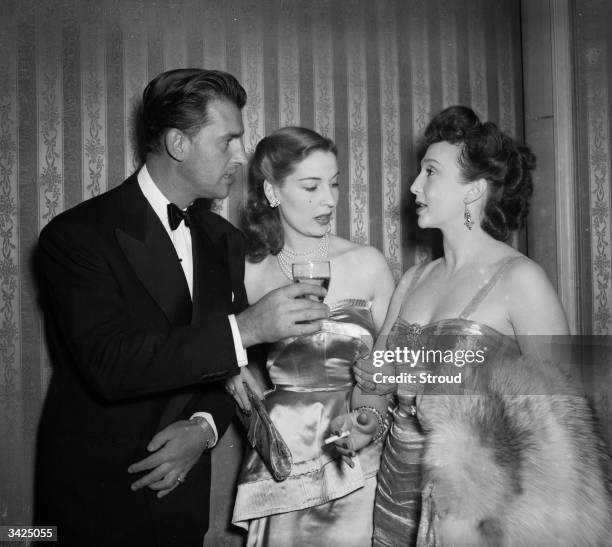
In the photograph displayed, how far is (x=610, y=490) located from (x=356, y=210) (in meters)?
1.37

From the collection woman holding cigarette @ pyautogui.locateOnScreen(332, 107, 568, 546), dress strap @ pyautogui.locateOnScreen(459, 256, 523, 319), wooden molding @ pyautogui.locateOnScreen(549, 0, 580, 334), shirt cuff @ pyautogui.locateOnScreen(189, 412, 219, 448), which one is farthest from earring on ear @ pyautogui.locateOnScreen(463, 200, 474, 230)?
shirt cuff @ pyautogui.locateOnScreen(189, 412, 219, 448)

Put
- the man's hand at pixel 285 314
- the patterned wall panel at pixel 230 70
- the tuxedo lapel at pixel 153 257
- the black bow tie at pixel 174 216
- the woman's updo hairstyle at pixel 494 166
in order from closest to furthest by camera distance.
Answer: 1. the man's hand at pixel 285 314
2. the tuxedo lapel at pixel 153 257
3. the black bow tie at pixel 174 216
4. the woman's updo hairstyle at pixel 494 166
5. the patterned wall panel at pixel 230 70

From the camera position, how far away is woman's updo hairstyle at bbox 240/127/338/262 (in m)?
2.21

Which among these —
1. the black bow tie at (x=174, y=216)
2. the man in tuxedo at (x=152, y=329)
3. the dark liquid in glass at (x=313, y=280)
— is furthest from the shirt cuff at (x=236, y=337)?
the black bow tie at (x=174, y=216)

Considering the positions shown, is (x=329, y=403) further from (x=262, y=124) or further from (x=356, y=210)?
(x=262, y=124)

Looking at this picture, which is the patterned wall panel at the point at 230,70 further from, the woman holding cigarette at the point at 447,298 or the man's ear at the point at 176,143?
the man's ear at the point at 176,143

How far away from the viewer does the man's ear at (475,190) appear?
1.93m

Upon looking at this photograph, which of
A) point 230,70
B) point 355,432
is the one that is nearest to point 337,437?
point 355,432

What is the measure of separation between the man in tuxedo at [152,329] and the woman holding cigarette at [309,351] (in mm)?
256

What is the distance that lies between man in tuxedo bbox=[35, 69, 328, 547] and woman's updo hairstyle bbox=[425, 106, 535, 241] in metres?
0.65

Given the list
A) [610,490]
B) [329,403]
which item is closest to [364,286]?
[329,403]

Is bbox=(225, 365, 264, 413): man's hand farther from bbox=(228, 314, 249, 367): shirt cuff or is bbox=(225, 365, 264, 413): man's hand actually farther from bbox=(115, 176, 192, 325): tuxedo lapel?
bbox=(228, 314, 249, 367): shirt cuff

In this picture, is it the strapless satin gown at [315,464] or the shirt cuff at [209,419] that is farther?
the strapless satin gown at [315,464]

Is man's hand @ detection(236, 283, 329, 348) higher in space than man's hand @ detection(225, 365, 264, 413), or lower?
higher
